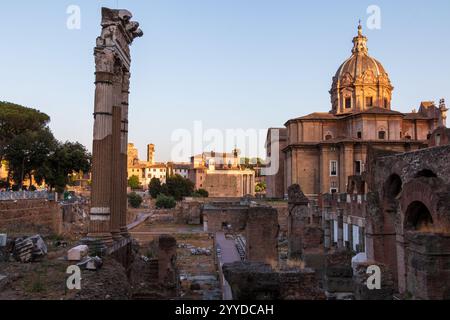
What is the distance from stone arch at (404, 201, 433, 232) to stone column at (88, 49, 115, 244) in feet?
29.0

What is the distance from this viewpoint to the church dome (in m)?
49.2

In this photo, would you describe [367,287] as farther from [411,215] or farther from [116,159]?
[116,159]

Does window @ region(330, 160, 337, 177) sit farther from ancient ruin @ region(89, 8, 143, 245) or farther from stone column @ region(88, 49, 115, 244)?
stone column @ region(88, 49, 115, 244)

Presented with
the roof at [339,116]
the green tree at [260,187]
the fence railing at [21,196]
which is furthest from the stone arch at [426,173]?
the green tree at [260,187]

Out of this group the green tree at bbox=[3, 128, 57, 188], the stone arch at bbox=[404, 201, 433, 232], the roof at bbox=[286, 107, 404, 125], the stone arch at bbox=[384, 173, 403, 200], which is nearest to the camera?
the stone arch at bbox=[404, 201, 433, 232]

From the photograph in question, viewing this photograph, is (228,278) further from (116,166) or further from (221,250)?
(221,250)

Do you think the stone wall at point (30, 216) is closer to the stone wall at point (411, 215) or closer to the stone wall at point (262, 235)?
the stone wall at point (262, 235)

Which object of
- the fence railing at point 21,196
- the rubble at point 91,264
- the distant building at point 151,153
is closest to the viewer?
the rubble at point 91,264

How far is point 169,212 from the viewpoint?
51.8 m

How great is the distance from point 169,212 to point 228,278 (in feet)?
146

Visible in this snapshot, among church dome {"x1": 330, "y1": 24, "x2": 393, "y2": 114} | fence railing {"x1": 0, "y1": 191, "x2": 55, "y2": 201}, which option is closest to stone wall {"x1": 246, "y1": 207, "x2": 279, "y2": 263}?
fence railing {"x1": 0, "y1": 191, "x2": 55, "y2": 201}

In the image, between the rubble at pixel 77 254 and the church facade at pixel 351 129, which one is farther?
the church facade at pixel 351 129

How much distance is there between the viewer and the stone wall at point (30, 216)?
21.1 m

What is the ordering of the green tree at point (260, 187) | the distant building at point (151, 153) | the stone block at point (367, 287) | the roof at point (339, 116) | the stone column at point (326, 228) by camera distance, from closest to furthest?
the stone block at point (367, 287), the stone column at point (326, 228), the roof at point (339, 116), the green tree at point (260, 187), the distant building at point (151, 153)
